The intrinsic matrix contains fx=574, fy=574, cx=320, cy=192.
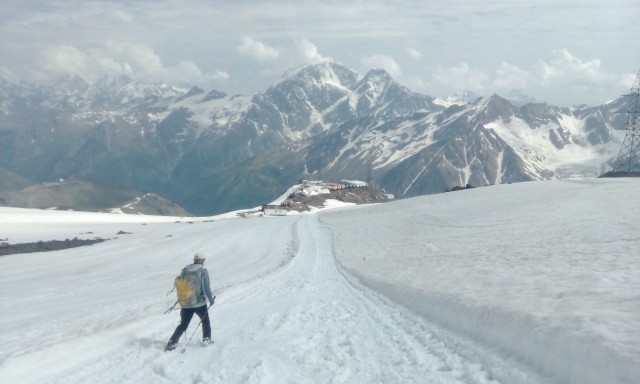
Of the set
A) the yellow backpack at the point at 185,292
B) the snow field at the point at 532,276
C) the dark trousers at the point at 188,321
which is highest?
the yellow backpack at the point at 185,292

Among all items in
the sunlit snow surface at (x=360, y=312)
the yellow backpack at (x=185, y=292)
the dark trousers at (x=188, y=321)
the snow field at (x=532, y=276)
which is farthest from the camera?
the yellow backpack at (x=185, y=292)

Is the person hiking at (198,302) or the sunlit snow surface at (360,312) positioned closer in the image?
the sunlit snow surface at (360,312)

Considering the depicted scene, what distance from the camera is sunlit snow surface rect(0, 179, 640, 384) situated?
1156cm

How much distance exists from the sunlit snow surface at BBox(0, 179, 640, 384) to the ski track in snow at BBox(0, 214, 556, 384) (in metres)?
0.05

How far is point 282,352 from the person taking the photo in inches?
531

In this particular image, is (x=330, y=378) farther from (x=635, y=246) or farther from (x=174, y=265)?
(x=174, y=265)

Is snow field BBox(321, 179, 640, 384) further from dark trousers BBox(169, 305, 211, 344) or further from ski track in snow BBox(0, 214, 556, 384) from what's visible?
dark trousers BBox(169, 305, 211, 344)

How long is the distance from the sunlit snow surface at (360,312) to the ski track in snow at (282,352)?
48 millimetres

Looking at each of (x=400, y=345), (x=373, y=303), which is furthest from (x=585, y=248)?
(x=400, y=345)

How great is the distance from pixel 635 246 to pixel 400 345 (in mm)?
16717

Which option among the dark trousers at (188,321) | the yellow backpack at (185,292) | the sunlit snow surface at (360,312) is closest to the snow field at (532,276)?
the sunlit snow surface at (360,312)

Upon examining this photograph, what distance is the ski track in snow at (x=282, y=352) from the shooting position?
11562 mm

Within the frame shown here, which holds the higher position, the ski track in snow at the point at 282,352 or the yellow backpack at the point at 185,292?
the yellow backpack at the point at 185,292

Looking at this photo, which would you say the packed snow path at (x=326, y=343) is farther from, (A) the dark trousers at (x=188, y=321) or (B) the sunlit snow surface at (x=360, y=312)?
(A) the dark trousers at (x=188, y=321)
